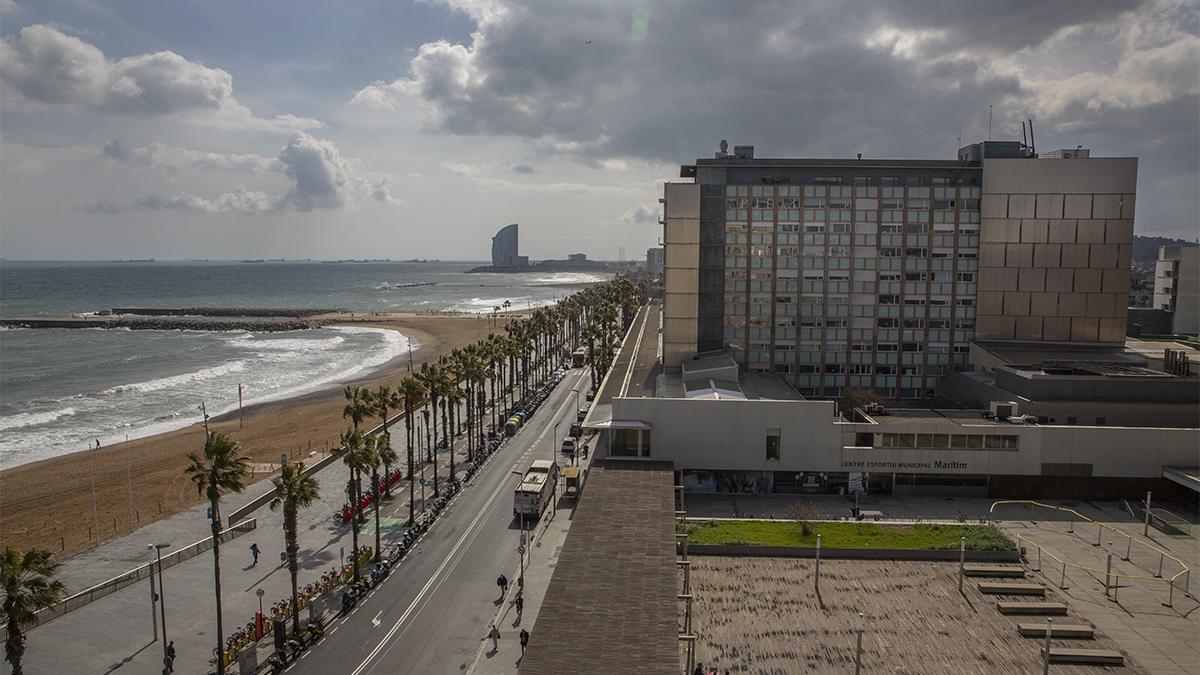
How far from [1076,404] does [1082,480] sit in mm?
7994

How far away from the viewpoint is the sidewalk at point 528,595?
33.8 m

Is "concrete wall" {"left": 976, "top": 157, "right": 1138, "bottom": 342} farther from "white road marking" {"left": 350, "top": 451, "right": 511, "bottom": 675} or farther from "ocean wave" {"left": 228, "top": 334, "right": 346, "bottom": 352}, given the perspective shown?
"ocean wave" {"left": 228, "top": 334, "right": 346, "bottom": 352}

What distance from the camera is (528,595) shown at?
4088 cm

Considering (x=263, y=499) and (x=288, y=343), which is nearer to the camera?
(x=263, y=499)

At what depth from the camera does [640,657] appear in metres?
27.3

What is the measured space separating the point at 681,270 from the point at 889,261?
2280cm

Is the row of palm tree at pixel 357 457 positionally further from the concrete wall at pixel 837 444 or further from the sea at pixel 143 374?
the sea at pixel 143 374

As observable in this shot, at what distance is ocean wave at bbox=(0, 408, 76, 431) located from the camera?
8756cm

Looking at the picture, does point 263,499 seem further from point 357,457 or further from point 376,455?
point 357,457

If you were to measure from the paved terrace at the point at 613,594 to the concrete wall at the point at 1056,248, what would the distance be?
51639mm

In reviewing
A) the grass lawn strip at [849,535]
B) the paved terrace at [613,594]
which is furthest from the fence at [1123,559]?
the paved terrace at [613,594]

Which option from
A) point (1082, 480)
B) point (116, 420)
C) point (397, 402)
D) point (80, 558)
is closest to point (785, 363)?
point (1082, 480)

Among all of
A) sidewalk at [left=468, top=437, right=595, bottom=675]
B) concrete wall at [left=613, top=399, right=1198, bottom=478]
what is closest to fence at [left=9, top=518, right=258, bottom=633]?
sidewalk at [left=468, top=437, right=595, bottom=675]

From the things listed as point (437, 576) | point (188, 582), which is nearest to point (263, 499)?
point (188, 582)
